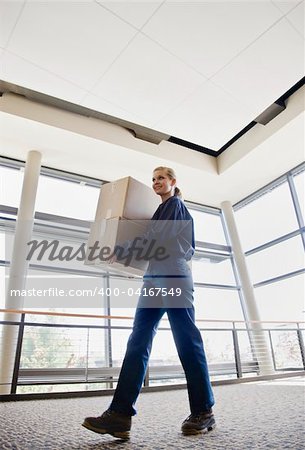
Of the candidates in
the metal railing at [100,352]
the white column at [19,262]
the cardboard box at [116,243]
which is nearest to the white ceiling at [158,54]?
the white column at [19,262]

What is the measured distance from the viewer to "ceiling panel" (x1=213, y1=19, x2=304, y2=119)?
2.97 m

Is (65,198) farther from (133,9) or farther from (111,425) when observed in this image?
(111,425)

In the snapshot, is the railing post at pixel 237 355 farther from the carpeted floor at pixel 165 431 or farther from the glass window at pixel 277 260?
the carpeted floor at pixel 165 431

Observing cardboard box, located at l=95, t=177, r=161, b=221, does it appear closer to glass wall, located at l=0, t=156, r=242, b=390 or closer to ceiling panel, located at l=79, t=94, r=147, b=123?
glass wall, located at l=0, t=156, r=242, b=390

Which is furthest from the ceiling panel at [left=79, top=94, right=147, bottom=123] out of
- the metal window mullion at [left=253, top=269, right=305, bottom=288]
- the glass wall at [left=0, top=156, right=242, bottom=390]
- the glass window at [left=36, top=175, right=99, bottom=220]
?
the metal window mullion at [left=253, top=269, right=305, bottom=288]

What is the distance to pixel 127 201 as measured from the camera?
4.98 feet

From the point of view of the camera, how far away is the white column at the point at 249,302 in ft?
15.5

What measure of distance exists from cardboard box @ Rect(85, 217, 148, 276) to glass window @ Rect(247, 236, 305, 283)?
4128 mm

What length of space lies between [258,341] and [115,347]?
2.39m

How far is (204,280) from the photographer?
5348mm

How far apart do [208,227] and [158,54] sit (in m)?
3.73

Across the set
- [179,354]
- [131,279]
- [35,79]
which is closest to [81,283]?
[131,279]

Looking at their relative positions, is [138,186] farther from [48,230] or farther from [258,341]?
[258,341]

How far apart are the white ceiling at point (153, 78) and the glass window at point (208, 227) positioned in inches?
53.1
